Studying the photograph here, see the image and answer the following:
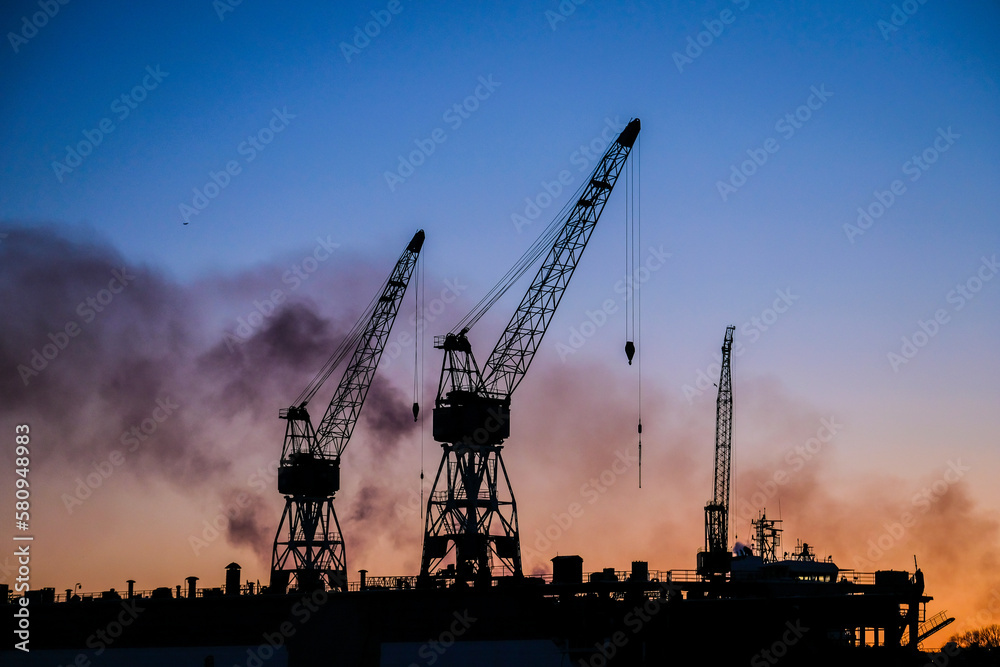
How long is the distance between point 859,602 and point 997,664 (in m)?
93.0

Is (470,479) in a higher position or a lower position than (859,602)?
higher

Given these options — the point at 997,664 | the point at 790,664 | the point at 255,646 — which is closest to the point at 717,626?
the point at 790,664

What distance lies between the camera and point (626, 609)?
8969 centimetres

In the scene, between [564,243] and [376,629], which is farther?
[564,243]

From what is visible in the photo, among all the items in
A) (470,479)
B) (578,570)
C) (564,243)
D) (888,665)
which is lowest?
(888,665)

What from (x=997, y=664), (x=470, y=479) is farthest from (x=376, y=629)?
(x=997, y=664)

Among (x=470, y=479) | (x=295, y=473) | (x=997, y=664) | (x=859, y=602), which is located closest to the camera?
(x=859, y=602)

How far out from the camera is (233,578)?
97625 mm

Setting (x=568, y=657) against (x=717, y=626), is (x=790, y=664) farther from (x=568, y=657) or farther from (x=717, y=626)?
(x=568, y=657)

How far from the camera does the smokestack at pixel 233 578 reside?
316 feet

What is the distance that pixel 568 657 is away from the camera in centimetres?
8888

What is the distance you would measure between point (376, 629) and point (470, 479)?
76.0ft

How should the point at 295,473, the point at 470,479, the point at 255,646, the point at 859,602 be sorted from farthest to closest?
→ the point at 295,473
the point at 470,479
the point at 859,602
the point at 255,646

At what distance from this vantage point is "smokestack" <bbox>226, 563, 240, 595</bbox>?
96.3 m
